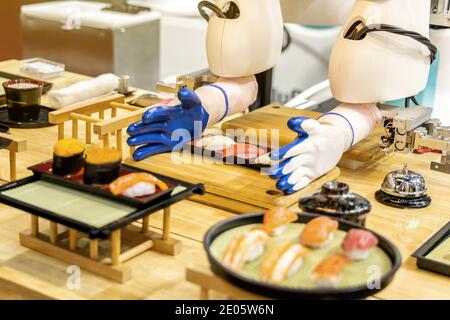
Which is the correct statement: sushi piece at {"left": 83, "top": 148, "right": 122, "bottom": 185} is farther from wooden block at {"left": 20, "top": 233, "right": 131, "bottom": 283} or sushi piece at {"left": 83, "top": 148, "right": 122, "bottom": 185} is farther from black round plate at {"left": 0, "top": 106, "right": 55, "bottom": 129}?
black round plate at {"left": 0, "top": 106, "right": 55, "bottom": 129}

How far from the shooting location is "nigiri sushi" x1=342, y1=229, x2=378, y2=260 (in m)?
1.13

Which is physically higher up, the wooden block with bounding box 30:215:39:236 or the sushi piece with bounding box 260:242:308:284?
the sushi piece with bounding box 260:242:308:284

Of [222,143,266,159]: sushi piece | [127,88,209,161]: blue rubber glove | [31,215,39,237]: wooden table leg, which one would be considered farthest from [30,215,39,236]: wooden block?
[222,143,266,159]: sushi piece

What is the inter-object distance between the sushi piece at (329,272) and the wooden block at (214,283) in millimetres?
76

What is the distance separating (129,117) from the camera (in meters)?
1.74

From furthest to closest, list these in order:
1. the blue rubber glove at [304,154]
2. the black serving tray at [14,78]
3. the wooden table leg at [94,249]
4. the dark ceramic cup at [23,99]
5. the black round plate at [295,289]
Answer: the black serving tray at [14,78] < the dark ceramic cup at [23,99] < the blue rubber glove at [304,154] < the wooden table leg at [94,249] < the black round plate at [295,289]

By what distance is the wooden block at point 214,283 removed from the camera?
1.10 metres

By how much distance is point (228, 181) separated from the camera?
1.61 meters

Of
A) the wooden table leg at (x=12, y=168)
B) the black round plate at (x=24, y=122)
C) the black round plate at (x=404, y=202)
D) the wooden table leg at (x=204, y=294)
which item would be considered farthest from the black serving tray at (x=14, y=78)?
the wooden table leg at (x=204, y=294)

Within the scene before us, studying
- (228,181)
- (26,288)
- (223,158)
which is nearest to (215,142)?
(223,158)

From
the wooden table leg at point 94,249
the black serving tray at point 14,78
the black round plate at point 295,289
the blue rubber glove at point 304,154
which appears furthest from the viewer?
the black serving tray at point 14,78

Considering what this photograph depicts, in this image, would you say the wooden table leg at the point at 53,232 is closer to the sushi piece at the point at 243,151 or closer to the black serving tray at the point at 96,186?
the black serving tray at the point at 96,186

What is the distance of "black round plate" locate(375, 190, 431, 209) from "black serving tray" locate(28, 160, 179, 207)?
1.53ft

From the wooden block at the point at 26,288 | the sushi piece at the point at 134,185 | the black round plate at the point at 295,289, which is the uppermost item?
the sushi piece at the point at 134,185
